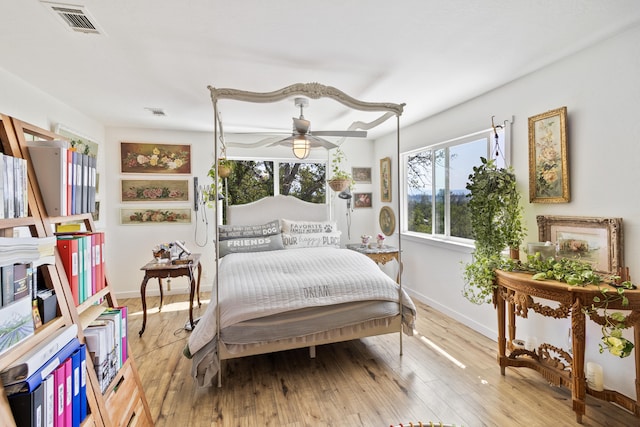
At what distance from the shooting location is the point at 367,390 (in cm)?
227

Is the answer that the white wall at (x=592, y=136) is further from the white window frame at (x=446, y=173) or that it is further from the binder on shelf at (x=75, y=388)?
the binder on shelf at (x=75, y=388)

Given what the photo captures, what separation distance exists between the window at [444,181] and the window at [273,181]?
145 cm

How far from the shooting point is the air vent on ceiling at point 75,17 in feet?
5.60

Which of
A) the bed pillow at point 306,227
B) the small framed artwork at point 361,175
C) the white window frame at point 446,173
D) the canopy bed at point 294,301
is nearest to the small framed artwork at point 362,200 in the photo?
the small framed artwork at point 361,175

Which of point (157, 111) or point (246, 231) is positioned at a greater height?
point (157, 111)

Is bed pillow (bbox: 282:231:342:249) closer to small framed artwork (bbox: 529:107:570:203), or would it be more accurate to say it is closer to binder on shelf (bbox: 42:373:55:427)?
small framed artwork (bbox: 529:107:570:203)

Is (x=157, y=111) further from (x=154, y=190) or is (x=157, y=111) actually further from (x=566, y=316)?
(x=566, y=316)

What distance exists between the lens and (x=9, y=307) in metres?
1.01

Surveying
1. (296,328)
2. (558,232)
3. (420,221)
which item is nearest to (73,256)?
(296,328)

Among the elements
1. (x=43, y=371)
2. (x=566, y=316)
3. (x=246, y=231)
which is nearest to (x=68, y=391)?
(x=43, y=371)

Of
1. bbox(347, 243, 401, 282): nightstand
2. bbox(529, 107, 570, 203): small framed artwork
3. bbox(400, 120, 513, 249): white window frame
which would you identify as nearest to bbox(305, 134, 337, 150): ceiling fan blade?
bbox(400, 120, 513, 249): white window frame

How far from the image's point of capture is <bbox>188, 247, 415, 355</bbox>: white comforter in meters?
2.33

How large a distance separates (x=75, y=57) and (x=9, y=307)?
209cm

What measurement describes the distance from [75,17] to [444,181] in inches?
146
